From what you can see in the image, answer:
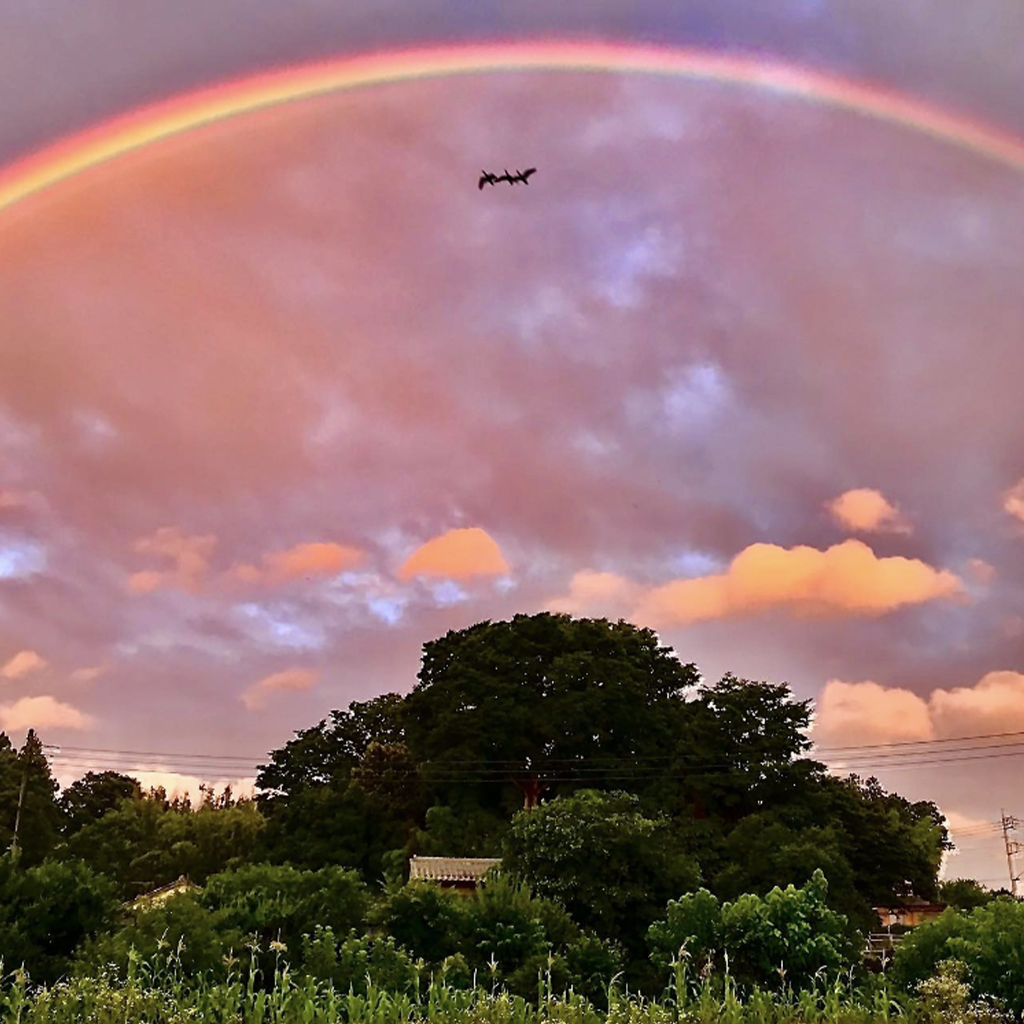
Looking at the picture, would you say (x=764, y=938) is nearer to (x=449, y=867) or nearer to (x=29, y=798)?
(x=449, y=867)

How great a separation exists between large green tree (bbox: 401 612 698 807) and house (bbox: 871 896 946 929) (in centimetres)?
1078

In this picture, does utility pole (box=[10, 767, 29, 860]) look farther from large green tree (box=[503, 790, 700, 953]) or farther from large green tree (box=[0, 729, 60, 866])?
large green tree (box=[503, 790, 700, 953])

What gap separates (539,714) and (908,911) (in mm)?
17143

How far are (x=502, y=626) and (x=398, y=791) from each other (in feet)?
27.3

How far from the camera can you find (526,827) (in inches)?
769

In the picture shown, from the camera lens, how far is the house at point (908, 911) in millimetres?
37694

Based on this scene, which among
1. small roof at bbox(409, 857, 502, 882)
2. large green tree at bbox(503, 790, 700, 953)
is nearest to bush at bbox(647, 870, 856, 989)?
large green tree at bbox(503, 790, 700, 953)

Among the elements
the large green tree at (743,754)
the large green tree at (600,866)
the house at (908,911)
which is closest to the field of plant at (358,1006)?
the large green tree at (600,866)

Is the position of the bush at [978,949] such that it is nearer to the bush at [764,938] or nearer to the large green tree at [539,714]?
the bush at [764,938]

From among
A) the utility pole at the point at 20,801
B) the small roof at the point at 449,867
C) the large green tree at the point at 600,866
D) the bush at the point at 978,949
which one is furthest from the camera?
the utility pole at the point at 20,801

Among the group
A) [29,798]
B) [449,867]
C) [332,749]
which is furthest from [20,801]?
[449,867]

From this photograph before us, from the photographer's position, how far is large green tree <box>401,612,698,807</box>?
36188mm

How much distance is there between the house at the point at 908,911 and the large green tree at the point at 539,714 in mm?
10783

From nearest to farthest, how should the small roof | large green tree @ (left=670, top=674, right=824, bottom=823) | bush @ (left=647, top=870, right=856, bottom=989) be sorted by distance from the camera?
bush @ (left=647, top=870, right=856, bottom=989), the small roof, large green tree @ (left=670, top=674, right=824, bottom=823)
